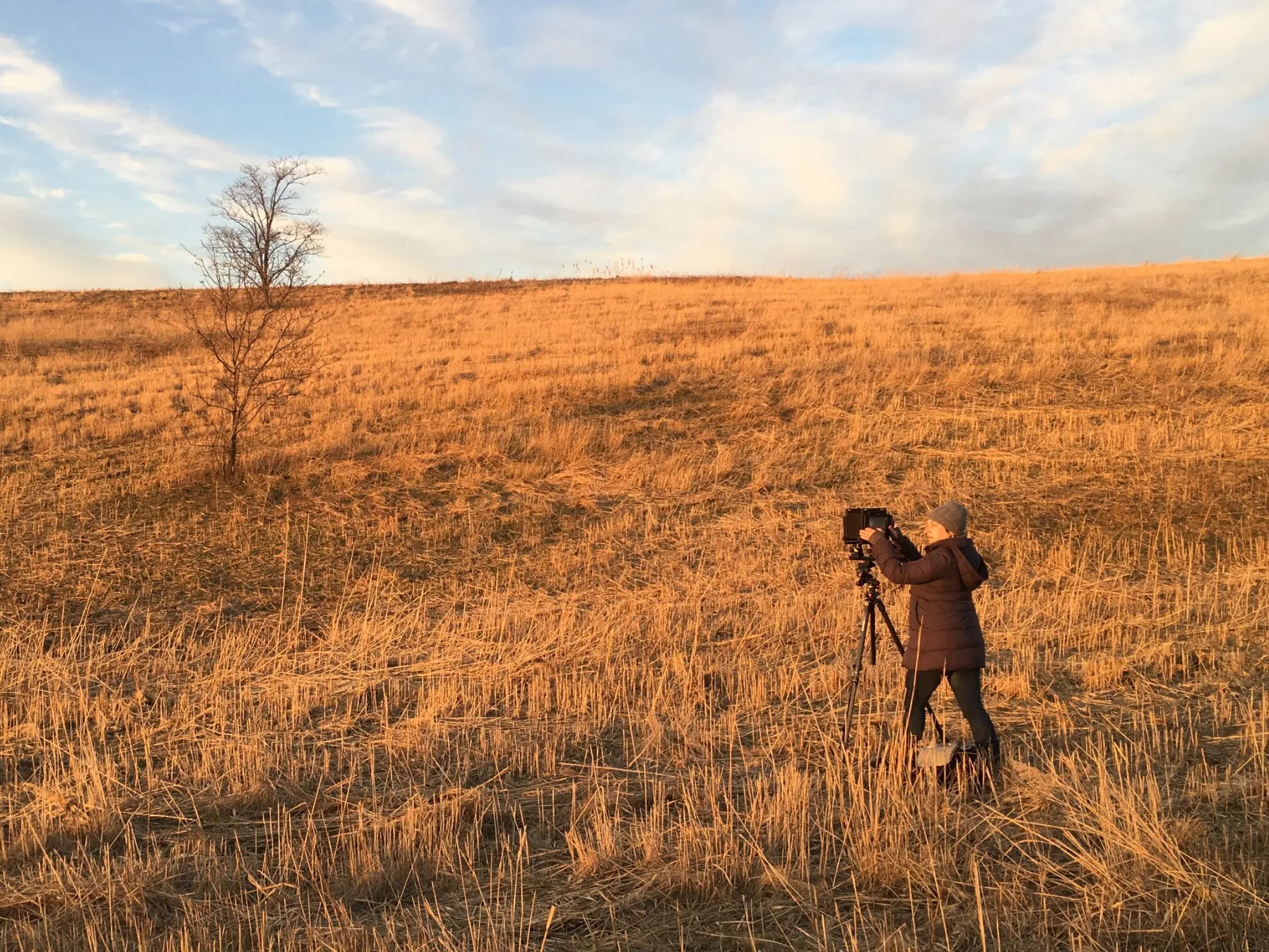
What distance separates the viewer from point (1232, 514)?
1083 centimetres

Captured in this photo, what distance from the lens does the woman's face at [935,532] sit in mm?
4648

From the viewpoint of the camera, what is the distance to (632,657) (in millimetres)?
7062

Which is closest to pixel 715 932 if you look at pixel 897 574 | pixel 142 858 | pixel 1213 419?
pixel 897 574

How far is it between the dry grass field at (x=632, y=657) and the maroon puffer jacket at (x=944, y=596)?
0.62 m

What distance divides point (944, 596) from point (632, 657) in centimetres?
310

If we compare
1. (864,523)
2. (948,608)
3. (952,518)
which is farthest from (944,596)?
(864,523)

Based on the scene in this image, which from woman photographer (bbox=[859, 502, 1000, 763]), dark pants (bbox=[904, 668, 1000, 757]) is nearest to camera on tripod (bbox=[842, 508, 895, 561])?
woman photographer (bbox=[859, 502, 1000, 763])

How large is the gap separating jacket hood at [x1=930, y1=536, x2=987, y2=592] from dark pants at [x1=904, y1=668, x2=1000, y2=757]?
0.50 metres

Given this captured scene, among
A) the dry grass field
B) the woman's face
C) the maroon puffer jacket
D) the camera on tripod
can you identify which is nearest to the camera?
the dry grass field

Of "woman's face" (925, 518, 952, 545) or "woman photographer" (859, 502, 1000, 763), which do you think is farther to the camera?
"woman's face" (925, 518, 952, 545)

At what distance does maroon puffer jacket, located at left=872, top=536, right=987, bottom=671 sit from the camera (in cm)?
452

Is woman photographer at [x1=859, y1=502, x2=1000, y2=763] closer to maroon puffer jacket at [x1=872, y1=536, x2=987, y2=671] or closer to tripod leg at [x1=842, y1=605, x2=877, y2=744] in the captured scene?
maroon puffer jacket at [x1=872, y1=536, x2=987, y2=671]

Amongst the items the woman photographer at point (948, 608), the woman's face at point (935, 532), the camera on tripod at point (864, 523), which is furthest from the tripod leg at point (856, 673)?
the woman's face at point (935, 532)

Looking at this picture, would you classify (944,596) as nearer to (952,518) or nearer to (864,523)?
(952,518)
